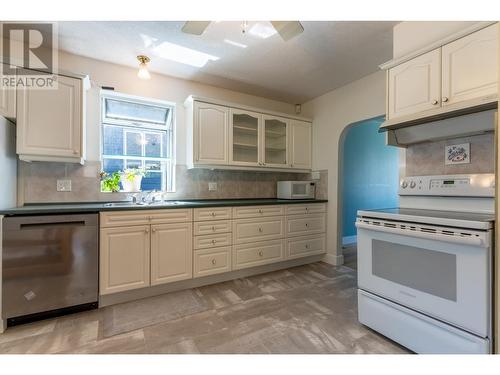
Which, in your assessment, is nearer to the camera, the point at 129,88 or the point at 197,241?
the point at 197,241

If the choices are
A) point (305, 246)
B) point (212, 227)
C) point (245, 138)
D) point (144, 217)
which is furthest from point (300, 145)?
point (144, 217)

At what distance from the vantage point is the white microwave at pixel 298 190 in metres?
3.50

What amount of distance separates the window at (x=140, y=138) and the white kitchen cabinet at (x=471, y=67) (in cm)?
281

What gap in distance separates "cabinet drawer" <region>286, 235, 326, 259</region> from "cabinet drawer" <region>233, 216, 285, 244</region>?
0.21 m

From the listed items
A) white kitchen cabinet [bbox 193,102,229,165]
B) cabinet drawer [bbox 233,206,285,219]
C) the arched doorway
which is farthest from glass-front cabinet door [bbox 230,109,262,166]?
the arched doorway

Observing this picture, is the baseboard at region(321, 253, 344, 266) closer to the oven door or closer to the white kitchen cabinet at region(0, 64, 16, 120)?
the oven door

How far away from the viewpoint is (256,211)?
2971mm

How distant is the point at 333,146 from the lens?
135 inches

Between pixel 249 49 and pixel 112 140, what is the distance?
189 cm

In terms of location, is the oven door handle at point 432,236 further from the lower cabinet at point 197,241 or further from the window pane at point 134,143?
the window pane at point 134,143

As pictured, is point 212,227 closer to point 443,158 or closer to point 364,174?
point 443,158

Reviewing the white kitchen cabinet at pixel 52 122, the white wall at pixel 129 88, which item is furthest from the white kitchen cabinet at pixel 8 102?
the white wall at pixel 129 88
